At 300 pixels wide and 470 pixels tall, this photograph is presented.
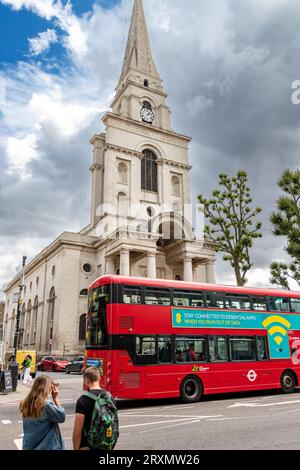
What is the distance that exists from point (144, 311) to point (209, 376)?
333 cm

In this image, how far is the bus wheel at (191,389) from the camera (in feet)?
41.1

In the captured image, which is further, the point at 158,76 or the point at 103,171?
the point at 158,76

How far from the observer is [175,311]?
13.0 metres

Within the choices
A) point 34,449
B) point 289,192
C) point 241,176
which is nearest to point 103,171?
point 241,176

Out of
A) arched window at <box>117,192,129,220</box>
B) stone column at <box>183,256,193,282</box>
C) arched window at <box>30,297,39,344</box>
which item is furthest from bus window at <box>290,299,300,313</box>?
arched window at <box>30,297,39,344</box>

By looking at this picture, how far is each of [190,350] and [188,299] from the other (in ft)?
5.76

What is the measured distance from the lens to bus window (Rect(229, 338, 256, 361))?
13.8 metres

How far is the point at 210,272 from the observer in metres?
41.6

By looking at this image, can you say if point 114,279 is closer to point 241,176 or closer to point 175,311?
point 175,311

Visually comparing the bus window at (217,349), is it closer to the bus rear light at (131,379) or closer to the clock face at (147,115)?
the bus rear light at (131,379)

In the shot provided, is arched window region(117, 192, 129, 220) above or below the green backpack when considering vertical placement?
above

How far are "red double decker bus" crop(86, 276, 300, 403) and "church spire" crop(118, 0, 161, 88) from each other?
158 feet

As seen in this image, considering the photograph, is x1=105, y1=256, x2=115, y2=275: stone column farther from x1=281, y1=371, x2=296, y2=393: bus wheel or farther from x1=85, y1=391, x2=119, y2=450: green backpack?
x1=85, y1=391, x2=119, y2=450: green backpack

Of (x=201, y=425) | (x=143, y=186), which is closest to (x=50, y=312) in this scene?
(x=143, y=186)
